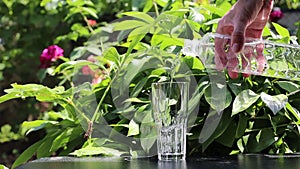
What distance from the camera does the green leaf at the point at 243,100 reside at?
156cm

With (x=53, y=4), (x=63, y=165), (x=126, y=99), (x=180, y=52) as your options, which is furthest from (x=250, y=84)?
(x=53, y=4)

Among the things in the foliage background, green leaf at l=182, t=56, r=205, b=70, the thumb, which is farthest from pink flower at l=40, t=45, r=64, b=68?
the thumb

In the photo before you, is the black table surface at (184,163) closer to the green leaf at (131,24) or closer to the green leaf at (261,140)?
the green leaf at (261,140)

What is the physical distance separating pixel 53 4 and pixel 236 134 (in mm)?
2035

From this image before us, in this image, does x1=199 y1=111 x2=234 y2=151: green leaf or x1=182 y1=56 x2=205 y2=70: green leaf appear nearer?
x1=199 y1=111 x2=234 y2=151: green leaf

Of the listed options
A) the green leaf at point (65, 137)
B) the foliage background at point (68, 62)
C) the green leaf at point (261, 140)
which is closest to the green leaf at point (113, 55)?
the foliage background at point (68, 62)

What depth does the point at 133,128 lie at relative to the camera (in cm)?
Result: 160

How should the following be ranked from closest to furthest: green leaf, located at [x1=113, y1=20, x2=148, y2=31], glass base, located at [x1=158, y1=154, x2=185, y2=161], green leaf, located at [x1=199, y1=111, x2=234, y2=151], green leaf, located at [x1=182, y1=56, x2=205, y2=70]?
glass base, located at [x1=158, y1=154, x2=185, y2=161] → green leaf, located at [x1=199, y1=111, x2=234, y2=151] → green leaf, located at [x1=182, y1=56, x2=205, y2=70] → green leaf, located at [x1=113, y1=20, x2=148, y2=31]

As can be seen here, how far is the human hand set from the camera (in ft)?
4.32

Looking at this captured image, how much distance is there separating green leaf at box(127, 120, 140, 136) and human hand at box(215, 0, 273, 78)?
273mm

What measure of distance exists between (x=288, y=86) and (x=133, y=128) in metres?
0.43

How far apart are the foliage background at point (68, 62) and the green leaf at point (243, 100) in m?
0.02

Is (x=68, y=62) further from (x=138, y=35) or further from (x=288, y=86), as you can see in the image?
(x=288, y=86)

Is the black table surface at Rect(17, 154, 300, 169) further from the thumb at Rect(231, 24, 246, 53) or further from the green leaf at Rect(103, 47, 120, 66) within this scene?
the green leaf at Rect(103, 47, 120, 66)
